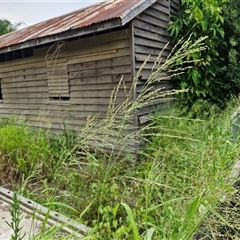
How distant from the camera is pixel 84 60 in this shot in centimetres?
507

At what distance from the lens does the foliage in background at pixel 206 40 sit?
539cm

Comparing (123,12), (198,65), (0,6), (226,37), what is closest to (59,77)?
(123,12)

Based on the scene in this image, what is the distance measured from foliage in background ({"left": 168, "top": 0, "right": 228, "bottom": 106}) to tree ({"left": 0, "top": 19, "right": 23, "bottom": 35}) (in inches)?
799

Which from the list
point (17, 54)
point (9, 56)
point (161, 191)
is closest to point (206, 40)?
point (161, 191)

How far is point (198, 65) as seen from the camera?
5531mm

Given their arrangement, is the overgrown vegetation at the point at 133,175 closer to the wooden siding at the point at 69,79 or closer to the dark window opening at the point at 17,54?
the wooden siding at the point at 69,79

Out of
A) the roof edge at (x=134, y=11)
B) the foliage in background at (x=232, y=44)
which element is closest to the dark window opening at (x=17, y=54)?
the roof edge at (x=134, y=11)

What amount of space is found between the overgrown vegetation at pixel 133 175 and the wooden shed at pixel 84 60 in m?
1.17

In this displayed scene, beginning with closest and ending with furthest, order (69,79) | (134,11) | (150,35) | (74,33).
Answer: (134,11), (74,33), (150,35), (69,79)

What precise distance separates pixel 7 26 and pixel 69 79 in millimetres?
20900

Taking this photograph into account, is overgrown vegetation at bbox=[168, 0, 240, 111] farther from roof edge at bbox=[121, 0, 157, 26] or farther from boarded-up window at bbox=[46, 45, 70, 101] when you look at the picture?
boarded-up window at bbox=[46, 45, 70, 101]

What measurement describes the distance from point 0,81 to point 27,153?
4515 mm

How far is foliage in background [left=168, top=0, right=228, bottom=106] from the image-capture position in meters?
5.39

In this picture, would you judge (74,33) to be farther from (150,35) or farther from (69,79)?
(150,35)
